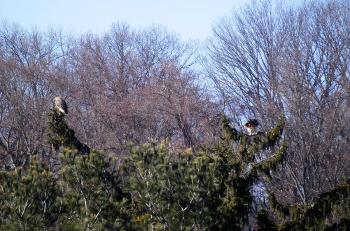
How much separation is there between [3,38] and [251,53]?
11987 mm

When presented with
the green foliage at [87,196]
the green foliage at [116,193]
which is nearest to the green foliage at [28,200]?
the green foliage at [116,193]

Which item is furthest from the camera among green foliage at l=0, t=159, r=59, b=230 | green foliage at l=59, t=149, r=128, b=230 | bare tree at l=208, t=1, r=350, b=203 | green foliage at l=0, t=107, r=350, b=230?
bare tree at l=208, t=1, r=350, b=203

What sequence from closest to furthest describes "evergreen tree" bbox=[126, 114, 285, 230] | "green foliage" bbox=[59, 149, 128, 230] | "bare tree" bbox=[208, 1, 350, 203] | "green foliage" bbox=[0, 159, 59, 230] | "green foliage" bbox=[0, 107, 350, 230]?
"green foliage" bbox=[0, 159, 59, 230]
"green foliage" bbox=[0, 107, 350, 230]
"green foliage" bbox=[59, 149, 128, 230]
"evergreen tree" bbox=[126, 114, 285, 230]
"bare tree" bbox=[208, 1, 350, 203]

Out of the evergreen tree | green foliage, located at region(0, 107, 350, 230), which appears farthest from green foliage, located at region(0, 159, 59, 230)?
the evergreen tree

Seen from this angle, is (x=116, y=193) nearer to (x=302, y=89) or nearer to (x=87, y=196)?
(x=87, y=196)

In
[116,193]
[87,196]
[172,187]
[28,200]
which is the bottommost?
[28,200]

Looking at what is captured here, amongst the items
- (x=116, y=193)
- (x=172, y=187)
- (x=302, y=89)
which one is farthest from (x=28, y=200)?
(x=302, y=89)

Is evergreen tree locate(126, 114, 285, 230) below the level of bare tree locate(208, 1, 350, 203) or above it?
below

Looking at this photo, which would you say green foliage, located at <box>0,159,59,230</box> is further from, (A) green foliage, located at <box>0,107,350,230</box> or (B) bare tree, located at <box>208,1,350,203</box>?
(B) bare tree, located at <box>208,1,350,203</box>

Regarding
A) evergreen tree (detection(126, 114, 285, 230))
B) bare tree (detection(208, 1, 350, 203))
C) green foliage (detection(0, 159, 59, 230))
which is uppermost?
bare tree (detection(208, 1, 350, 203))

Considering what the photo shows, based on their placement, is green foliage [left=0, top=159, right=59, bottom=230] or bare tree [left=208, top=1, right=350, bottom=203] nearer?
green foliage [left=0, top=159, right=59, bottom=230]

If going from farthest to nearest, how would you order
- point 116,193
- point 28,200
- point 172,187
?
point 116,193
point 172,187
point 28,200

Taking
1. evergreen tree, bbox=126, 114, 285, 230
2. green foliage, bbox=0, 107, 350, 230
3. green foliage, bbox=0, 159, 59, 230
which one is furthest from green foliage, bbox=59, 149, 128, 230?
evergreen tree, bbox=126, 114, 285, 230

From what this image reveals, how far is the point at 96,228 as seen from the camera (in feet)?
31.6
